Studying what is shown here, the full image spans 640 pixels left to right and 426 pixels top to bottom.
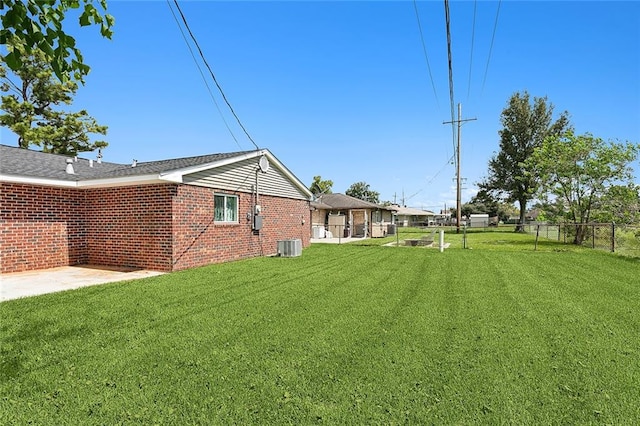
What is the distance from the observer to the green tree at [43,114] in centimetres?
2244

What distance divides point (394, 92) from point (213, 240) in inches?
421

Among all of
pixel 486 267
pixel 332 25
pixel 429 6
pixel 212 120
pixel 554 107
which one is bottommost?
pixel 486 267

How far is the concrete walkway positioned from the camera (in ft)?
21.2

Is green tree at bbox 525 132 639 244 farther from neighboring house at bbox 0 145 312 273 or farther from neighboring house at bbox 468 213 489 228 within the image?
neighboring house at bbox 468 213 489 228

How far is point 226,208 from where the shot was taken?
11.0 m

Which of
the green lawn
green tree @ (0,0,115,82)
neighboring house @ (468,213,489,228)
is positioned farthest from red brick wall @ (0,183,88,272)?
neighboring house @ (468,213,489,228)

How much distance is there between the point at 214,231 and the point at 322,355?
761 centimetres

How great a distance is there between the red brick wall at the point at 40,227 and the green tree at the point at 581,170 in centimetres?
2264

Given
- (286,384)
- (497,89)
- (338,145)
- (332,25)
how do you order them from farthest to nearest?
(338,145) → (497,89) → (332,25) → (286,384)

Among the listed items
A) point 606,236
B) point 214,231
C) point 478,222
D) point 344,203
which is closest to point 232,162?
point 214,231

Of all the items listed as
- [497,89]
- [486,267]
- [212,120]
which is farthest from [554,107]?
[212,120]

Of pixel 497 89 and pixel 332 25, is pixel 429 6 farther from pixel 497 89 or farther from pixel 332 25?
pixel 497 89

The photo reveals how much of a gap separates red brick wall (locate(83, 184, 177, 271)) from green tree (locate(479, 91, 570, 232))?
3741 cm

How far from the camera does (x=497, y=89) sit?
13922mm
